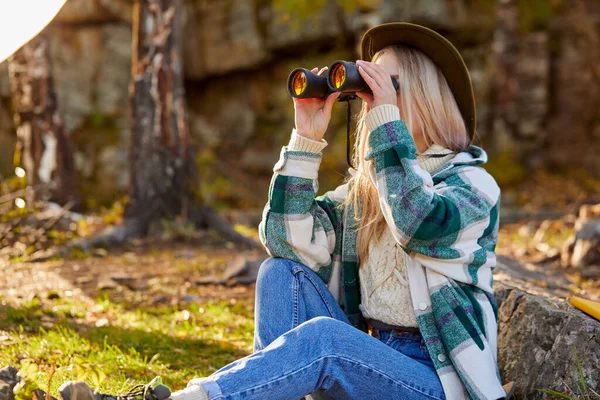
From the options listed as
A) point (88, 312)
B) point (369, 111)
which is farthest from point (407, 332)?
point (88, 312)

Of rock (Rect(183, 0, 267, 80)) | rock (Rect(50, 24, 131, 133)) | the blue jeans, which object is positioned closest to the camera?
the blue jeans

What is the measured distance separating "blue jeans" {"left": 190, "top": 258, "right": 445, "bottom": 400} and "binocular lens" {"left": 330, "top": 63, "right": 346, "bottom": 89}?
737mm

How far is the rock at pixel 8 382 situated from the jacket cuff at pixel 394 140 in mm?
1421

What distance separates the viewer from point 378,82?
2311 mm

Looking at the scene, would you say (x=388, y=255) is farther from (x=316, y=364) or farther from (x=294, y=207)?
(x=316, y=364)

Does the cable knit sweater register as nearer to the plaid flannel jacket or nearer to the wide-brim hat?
the plaid flannel jacket

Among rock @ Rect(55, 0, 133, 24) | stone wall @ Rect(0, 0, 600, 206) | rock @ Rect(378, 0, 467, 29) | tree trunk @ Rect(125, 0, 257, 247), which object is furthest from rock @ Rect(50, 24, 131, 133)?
tree trunk @ Rect(125, 0, 257, 247)

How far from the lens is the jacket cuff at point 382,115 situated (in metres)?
A: 2.27

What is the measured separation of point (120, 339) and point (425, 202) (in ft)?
6.08

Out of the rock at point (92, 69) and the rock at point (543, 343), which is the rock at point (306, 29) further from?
the rock at point (543, 343)

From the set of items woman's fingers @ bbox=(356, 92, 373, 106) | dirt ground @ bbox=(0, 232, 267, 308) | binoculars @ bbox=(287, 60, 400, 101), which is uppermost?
binoculars @ bbox=(287, 60, 400, 101)

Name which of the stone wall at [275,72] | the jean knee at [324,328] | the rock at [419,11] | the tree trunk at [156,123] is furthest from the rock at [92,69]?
the jean knee at [324,328]

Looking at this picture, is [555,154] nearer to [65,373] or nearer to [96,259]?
[96,259]

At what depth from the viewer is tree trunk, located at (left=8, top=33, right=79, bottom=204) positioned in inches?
250
